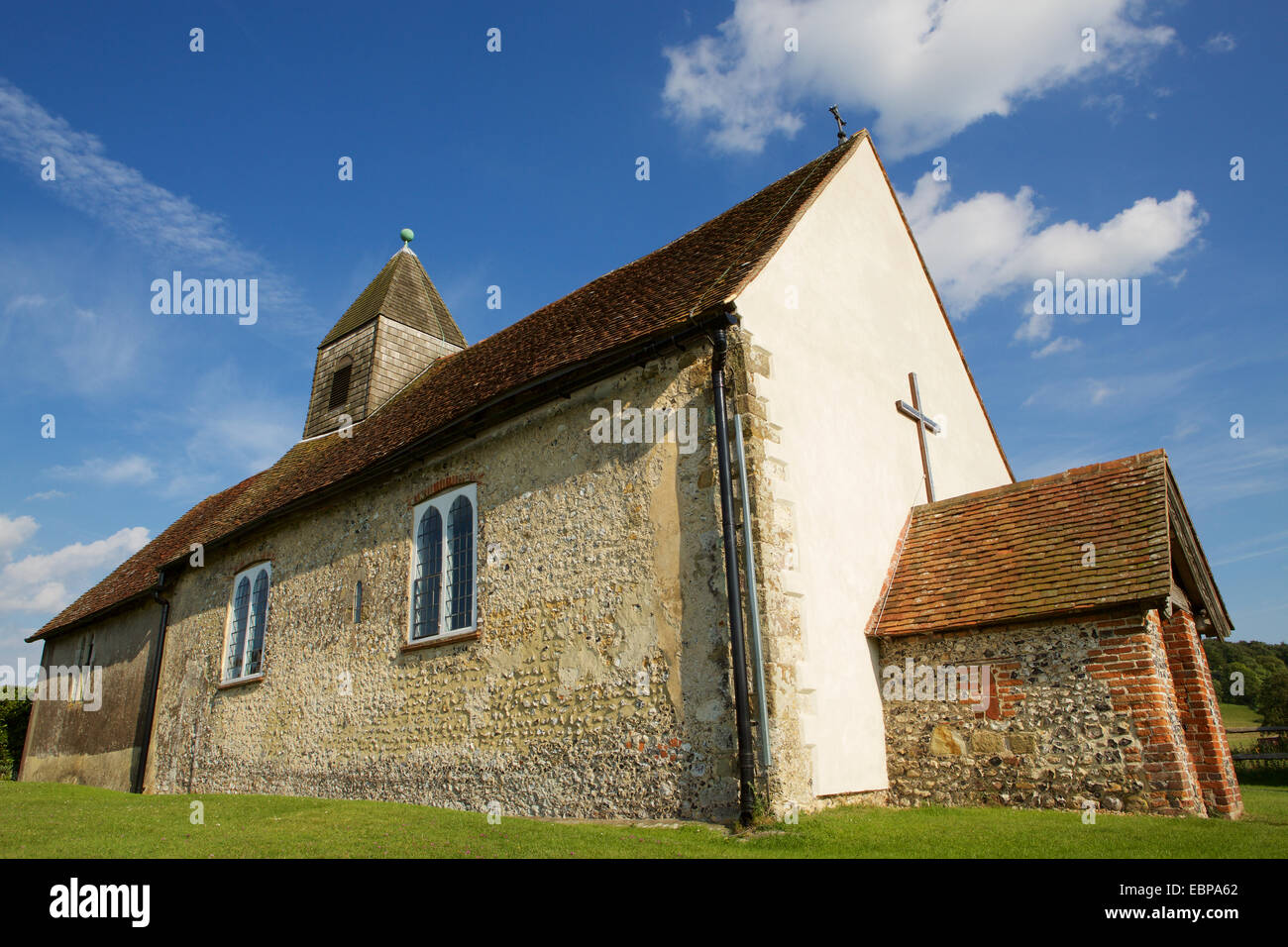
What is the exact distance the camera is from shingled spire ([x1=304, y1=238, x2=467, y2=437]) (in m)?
19.8

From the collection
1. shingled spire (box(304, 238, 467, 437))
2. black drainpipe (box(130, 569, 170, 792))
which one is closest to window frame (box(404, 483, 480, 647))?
shingled spire (box(304, 238, 467, 437))

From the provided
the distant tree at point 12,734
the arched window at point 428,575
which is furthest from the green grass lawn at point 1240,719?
the distant tree at point 12,734

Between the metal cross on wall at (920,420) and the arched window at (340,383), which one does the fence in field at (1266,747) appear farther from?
the arched window at (340,383)

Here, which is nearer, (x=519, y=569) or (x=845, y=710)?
(x=845, y=710)

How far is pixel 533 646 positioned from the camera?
997 centimetres

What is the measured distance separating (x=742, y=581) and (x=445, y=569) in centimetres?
525

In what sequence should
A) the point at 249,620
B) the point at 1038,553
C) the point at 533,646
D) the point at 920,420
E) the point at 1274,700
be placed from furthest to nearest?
the point at 1274,700
the point at 249,620
the point at 920,420
the point at 533,646
the point at 1038,553

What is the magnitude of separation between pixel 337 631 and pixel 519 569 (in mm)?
4579

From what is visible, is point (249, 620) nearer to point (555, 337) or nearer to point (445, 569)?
point (445, 569)

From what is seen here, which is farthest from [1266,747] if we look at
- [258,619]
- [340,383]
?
[340,383]

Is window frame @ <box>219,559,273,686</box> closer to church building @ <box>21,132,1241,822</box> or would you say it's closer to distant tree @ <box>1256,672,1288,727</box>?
church building @ <box>21,132,1241,822</box>

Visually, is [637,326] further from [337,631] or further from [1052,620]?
[337,631]
